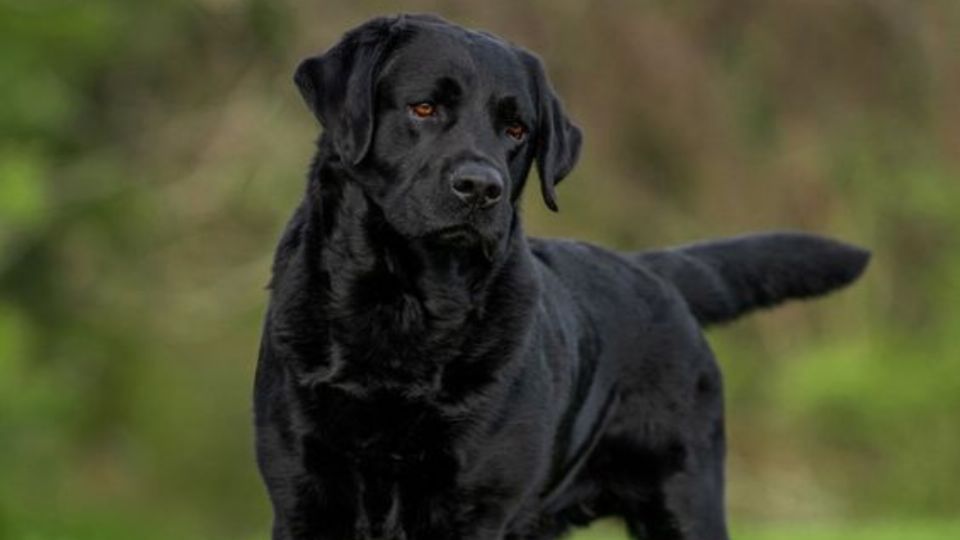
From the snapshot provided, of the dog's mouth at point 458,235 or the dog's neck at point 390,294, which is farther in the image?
the dog's neck at point 390,294

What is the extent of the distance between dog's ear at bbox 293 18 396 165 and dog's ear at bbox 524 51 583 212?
0.40 meters

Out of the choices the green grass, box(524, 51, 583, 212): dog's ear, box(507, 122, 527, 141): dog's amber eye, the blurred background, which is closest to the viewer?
box(507, 122, 527, 141): dog's amber eye

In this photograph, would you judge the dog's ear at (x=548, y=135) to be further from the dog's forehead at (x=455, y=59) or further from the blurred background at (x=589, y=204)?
the blurred background at (x=589, y=204)

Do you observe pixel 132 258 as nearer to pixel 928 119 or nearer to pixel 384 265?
pixel 928 119

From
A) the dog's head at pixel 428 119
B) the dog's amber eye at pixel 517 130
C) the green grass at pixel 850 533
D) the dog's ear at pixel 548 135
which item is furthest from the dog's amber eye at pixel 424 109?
the green grass at pixel 850 533

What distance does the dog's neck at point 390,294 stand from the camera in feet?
16.6

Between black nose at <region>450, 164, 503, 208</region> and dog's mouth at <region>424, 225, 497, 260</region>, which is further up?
black nose at <region>450, 164, 503, 208</region>

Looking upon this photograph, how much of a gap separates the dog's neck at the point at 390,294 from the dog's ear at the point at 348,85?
0.12 metres

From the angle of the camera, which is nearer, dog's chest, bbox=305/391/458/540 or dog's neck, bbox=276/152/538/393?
dog's chest, bbox=305/391/458/540

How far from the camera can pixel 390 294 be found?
5164 millimetres

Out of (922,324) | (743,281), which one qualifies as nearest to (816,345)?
(922,324)

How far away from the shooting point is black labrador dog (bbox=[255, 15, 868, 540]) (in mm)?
4953

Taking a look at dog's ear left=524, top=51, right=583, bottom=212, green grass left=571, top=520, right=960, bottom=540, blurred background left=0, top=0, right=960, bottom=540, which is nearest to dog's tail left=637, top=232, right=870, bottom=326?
dog's ear left=524, top=51, right=583, bottom=212

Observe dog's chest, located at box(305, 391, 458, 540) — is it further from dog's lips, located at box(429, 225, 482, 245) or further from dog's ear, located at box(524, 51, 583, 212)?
dog's ear, located at box(524, 51, 583, 212)
